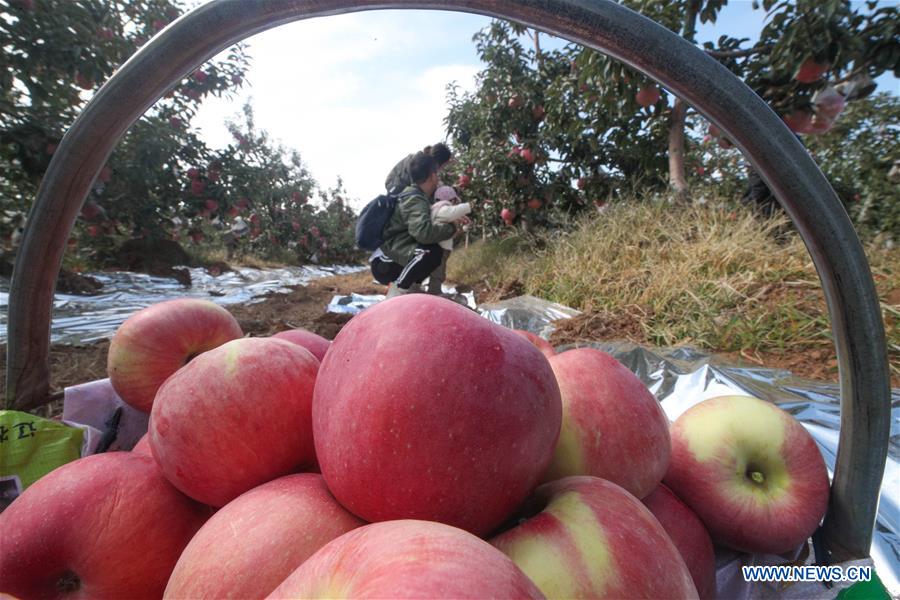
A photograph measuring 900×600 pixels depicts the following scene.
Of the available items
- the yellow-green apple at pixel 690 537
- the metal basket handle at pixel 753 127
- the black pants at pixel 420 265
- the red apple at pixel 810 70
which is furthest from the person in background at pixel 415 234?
the yellow-green apple at pixel 690 537

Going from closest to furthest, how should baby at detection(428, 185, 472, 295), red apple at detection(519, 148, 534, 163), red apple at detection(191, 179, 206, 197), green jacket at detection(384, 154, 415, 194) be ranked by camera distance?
baby at detection(428, 185, 472, 295)
green jacket at detection(384, 154, 415, 194)
red apple at detection(519, 148, 534, 163)
red apple at detection(191, 179, 206, 197)

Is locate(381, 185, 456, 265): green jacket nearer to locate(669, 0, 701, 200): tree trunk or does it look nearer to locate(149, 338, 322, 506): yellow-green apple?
locate(669, 0, 701, 200): tree trunk

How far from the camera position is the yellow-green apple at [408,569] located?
0.30 metres

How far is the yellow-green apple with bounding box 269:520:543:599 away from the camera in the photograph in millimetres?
298

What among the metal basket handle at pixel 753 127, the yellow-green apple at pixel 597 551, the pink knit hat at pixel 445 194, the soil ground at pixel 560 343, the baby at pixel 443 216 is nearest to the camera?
the yellow-green apple at pixel 597 551

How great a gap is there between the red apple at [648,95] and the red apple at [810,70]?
3.30 ft

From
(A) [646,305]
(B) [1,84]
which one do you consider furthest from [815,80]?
(B) [1,84]

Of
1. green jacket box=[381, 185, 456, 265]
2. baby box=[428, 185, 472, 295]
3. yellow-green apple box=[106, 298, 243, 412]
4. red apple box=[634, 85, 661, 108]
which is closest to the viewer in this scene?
yellow-green apple box=[106, 298, 243, 412]

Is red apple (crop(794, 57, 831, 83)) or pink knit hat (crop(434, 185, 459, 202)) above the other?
red apple (crop(794, 57, 831, 83))

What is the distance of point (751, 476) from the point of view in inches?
29.7

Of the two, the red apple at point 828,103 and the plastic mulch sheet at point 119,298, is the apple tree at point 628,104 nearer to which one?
the red apple at point 828,103

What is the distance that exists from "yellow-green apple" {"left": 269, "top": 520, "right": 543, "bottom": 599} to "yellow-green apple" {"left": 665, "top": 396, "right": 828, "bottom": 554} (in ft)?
1.81

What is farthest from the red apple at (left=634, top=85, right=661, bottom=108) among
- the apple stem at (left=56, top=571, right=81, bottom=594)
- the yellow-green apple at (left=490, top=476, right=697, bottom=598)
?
the apple stem at (left=56, top=571, right=81, bottom=594)

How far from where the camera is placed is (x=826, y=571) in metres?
0.63
